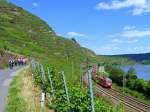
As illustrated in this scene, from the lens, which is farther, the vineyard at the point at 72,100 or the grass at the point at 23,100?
the grass at the point at 23,100

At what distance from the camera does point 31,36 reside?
181875 mm

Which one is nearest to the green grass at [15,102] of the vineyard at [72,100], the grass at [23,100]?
the grass at [23,100]

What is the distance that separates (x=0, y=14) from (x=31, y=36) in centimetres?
1859

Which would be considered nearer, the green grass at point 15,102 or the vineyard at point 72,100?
the vineyard at point 72,100

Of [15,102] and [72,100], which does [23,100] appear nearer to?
[15,102]

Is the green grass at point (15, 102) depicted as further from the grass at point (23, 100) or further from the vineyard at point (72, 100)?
the vineyard at point (72, 100)

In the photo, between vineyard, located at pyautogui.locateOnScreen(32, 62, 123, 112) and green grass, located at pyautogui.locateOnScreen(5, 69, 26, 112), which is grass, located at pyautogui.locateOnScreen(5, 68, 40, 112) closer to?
green grass, located at pyautogui.locateOnScreen(5, 69, 26, 112)

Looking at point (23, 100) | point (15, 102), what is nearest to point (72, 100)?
point (15, 102)

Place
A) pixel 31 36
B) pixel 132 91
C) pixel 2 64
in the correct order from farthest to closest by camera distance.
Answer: pixel 31 36
pixel 132 91
pixel 2 64

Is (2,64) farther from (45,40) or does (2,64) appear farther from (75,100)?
(45,40)

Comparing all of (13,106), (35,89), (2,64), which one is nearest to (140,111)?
(2,64)

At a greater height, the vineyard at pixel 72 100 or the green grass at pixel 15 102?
the vineyard at pixel 72 100

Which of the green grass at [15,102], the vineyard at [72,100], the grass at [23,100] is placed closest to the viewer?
the vineyard at [72,100]

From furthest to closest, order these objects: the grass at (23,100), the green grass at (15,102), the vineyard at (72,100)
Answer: the green grass at (15,102) < the grass at (23,100) < the vineyard at (72,100)
